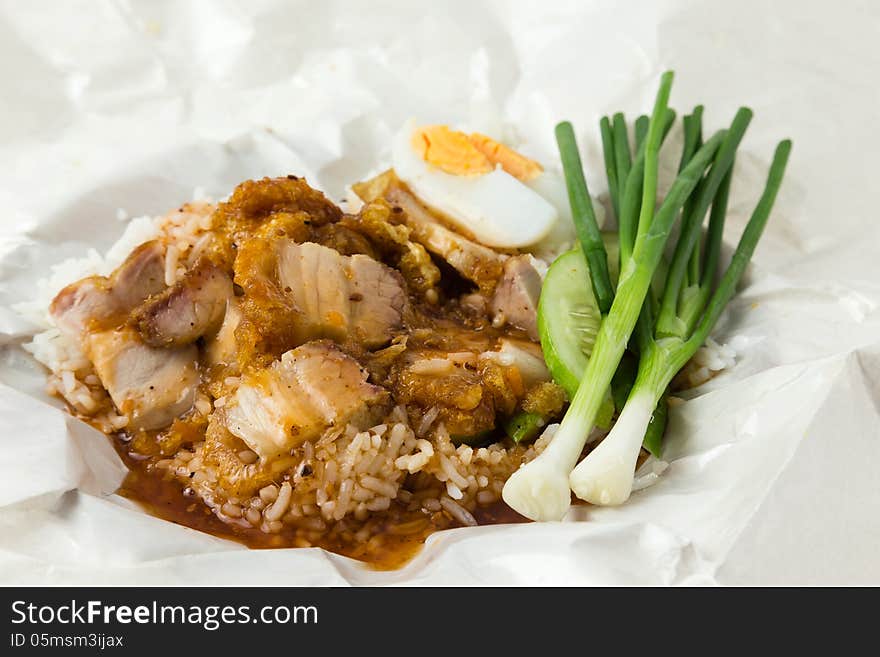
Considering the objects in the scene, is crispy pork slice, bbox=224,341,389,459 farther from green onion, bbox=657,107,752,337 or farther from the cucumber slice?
green onion, bbox=657,107,752,337

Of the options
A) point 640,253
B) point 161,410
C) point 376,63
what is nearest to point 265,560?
point 161,410

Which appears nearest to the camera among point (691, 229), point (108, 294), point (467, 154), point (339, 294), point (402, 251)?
point (339, 294)

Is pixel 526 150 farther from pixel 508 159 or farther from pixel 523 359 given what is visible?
pixel 523 359

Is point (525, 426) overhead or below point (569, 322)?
below

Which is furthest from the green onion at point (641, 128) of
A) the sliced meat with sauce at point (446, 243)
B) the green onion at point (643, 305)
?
the sliced meat with sauce at point (446, 243)

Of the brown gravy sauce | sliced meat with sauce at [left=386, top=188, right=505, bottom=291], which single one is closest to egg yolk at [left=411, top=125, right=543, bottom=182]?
sliced meat with sauce at [left=386, top=188, right=505, bottom=291]

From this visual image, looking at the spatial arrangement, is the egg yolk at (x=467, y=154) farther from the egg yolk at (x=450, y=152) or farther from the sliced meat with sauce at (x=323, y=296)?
the sliced meat with sauce at (x=323, y=296)

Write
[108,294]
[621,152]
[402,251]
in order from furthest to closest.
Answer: [621,152] → [402,251] → [108,294]

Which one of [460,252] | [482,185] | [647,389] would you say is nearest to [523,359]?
[647,389]
